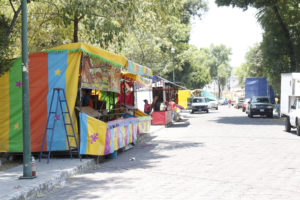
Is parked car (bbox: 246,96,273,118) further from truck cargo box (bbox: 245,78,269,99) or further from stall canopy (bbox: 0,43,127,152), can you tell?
stall canopy (bbox: 0,43,127,152)

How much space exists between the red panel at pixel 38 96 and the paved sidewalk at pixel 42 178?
0.79 meters

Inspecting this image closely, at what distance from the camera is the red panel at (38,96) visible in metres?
10.5

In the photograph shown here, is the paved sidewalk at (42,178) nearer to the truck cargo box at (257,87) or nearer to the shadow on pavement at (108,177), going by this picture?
the shadow on pavement at (108,177)

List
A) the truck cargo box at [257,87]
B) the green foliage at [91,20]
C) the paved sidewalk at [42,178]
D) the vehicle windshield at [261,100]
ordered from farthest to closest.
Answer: the truck cargo box at [257,87] → the vehicle windshield at [261,100] → the green foliage at [91,20] → the paved sidewalk at [42,178]

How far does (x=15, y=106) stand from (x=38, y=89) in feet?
2.57

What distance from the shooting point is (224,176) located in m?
8.01

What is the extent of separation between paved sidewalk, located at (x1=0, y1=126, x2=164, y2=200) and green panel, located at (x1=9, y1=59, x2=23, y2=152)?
40.4 inches

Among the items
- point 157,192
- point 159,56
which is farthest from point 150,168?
point 159,56

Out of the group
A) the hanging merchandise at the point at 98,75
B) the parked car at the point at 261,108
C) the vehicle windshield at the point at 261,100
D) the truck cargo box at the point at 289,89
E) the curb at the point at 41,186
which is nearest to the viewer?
the curb at the point at 41,186

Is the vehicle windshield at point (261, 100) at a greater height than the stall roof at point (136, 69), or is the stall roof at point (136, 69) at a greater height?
the stall roof at point (136, 69)

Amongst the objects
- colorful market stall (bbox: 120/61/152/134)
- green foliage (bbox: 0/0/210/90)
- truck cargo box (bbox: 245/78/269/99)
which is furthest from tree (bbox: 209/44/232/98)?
colorful market stall (bbox: 120/61/152/134)

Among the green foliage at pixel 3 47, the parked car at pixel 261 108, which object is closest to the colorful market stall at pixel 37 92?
the green foliage at pixel 3 47

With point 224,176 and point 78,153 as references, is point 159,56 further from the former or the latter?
point 224,176

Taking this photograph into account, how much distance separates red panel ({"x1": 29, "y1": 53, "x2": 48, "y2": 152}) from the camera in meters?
10.5
